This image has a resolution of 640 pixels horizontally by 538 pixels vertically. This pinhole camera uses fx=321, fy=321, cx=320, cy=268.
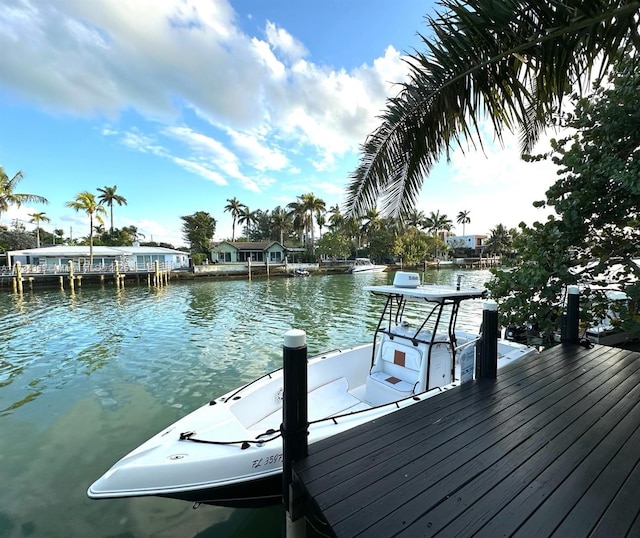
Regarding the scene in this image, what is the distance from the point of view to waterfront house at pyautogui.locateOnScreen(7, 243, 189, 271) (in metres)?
32.5

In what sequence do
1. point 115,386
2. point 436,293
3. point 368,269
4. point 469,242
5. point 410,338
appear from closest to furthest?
point 436,293
point 410,338
point 115,386
point 368,269
point 469,242

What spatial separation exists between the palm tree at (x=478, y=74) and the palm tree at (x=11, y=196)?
35006mm

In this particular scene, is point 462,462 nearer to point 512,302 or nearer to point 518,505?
point 518,505

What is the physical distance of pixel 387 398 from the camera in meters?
4.59

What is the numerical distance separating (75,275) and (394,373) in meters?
34.1

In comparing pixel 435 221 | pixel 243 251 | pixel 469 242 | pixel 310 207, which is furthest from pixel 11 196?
pixel 469 242

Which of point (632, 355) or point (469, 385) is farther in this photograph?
point (632, 355)

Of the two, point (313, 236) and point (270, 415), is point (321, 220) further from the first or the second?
point (270, 415)

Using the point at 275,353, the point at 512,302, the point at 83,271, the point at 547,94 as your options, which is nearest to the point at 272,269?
the point at 83,271

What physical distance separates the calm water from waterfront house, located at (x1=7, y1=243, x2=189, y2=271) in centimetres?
1574

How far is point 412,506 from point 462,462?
0.64 m

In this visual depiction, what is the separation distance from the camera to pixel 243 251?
48406mm

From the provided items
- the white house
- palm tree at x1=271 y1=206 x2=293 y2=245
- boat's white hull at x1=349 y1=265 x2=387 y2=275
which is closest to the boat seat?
boat's white hull at x1=349 y1=265 x2=387 y2=275

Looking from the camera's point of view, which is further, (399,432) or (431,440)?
(399,432)
